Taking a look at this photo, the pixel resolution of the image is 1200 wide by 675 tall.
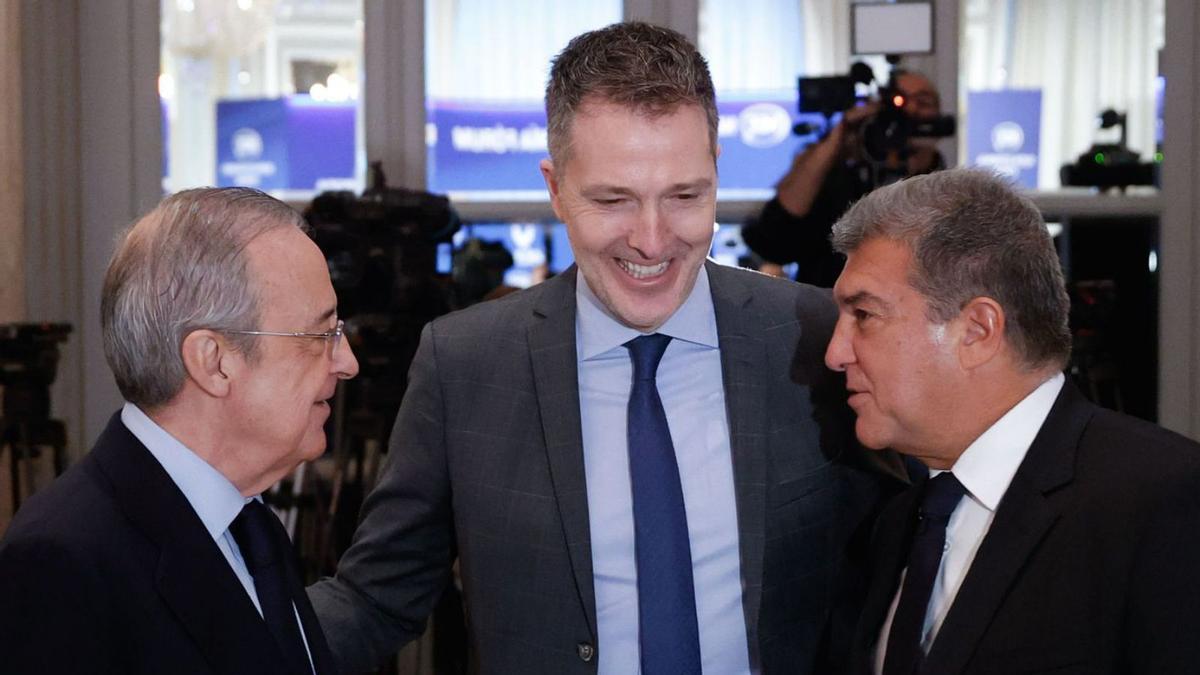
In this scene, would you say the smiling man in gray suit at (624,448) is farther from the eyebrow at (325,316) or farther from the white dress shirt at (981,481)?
the eyebrow at (325,316)

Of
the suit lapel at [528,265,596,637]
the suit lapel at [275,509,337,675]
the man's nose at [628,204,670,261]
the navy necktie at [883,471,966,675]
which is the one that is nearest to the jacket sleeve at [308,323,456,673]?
the suit lapel at [528,265,596,637]

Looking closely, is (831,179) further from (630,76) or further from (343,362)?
(343,362)

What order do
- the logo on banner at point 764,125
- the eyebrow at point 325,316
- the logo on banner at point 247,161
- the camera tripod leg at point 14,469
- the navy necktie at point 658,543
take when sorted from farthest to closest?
the logo on banner at point 764,125 < the logo on banner at point 247,161 < the camera tripod leg at point 14,469 < the navy necktie at point 658,543 < the eyebrow at point 325,316

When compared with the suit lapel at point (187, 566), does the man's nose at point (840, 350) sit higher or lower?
higher

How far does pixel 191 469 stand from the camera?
1.37 m

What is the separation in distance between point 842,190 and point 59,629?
10.2 ft

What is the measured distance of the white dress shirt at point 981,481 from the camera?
1.56 m

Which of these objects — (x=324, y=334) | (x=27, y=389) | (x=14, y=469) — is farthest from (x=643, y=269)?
(x=14, y=469)

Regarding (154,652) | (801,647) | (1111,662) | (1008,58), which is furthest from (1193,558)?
(1008,58)

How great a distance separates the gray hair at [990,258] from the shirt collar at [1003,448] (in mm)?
45

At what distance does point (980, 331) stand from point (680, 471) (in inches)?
17.3

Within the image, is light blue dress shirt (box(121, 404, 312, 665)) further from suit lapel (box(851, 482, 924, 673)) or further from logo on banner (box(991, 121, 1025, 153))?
logo on banner (box(991, 121, 1025, 153))

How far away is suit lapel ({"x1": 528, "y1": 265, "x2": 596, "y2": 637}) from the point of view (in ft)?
5.58

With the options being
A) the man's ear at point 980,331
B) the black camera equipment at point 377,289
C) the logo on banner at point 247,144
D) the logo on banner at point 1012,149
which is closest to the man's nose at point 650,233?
the man's ear at point 980,331
